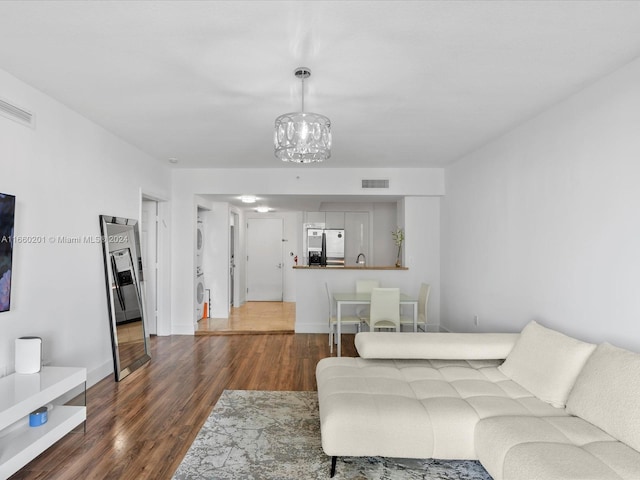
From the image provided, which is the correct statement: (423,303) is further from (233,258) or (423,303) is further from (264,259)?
(264,259)

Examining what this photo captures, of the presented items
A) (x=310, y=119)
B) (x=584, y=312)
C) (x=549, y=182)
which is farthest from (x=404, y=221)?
(x=310, y=119)

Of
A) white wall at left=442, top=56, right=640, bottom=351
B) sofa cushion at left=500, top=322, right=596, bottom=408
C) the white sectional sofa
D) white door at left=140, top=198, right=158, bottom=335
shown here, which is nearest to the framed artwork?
the white sectional sofa

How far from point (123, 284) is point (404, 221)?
4.03m

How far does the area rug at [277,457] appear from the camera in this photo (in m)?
2.24

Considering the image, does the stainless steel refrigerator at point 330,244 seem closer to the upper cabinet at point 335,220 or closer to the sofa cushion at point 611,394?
the upper cabinet at point 335,220

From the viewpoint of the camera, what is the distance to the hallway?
586cm

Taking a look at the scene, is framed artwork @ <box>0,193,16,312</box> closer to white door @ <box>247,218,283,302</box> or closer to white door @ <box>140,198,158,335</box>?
white door @ <box>140,198,158,335</box>

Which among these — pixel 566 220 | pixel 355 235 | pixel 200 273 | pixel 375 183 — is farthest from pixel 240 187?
pixel 566 220

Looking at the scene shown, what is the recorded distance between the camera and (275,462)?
237 cm

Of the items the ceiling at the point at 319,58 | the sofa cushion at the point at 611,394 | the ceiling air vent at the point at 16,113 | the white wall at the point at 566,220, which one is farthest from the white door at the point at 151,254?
the sofa cushion at the point at 611,394

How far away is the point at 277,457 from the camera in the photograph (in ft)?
7.97

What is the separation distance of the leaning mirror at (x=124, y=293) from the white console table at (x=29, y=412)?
1.11 metres

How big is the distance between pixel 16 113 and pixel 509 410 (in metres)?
3.88

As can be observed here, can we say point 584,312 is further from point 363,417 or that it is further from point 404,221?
point 404,221
